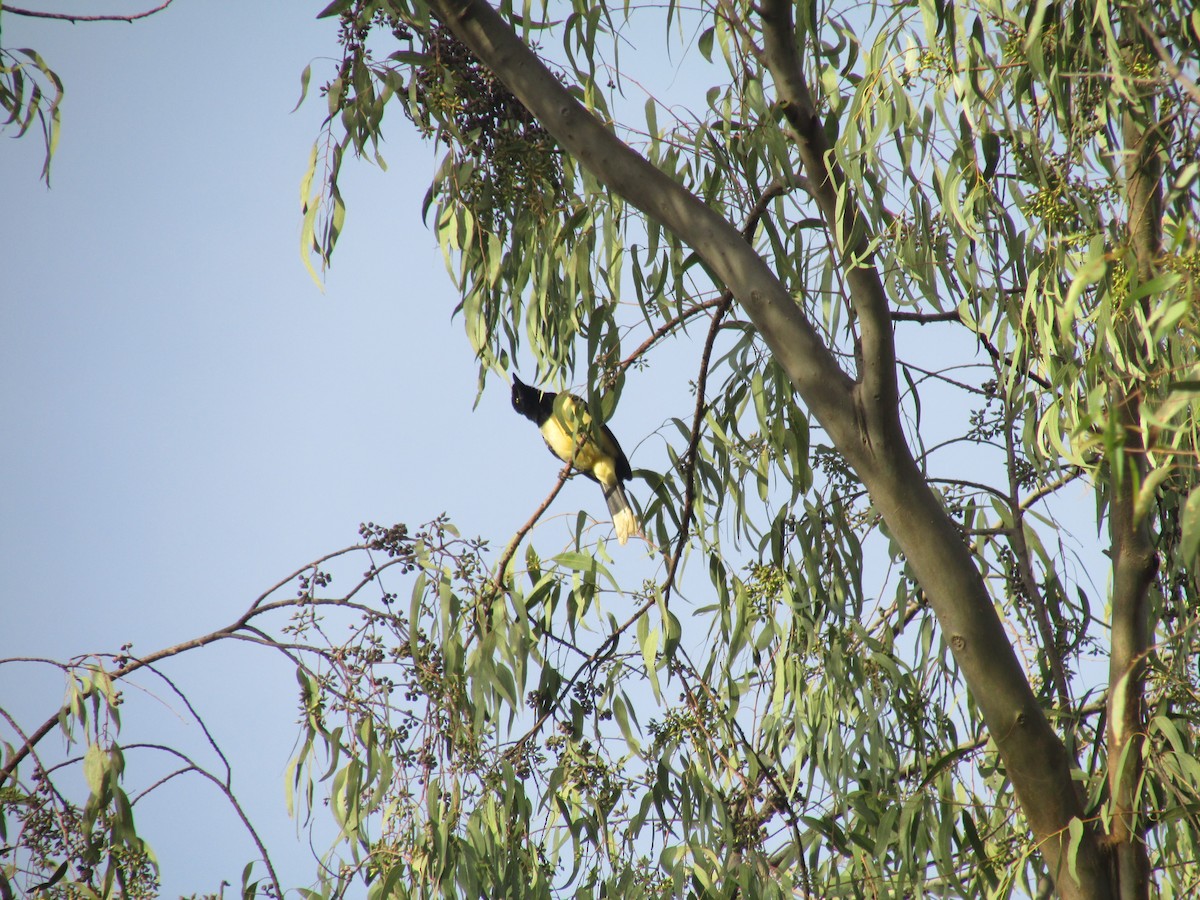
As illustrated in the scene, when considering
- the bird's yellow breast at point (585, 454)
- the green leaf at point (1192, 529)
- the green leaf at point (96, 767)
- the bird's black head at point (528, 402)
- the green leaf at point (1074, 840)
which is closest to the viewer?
the green leaf at point (1192, 529)

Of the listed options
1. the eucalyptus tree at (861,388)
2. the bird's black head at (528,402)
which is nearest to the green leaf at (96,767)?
the eucalyptus tree at (861,388)

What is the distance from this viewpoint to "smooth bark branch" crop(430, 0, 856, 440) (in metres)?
1.86

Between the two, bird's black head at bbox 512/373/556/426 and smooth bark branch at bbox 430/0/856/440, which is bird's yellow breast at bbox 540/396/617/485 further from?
smooth bark branch at bbox 430/0/856/440

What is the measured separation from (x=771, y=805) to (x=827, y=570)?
50 cm

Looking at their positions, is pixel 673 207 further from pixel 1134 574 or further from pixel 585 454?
pixel 585 454

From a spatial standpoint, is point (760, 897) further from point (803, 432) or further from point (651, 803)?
point (803, 432)

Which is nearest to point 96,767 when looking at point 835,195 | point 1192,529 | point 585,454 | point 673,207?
point 673,207

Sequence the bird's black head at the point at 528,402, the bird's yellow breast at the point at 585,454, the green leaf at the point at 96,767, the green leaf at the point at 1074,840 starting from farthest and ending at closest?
the bird's black head at the point at 528,402
the bird's yellow breast at the point at 585,454
the green leaf at the point at 96,767
the green leaf at the point at 1074,840

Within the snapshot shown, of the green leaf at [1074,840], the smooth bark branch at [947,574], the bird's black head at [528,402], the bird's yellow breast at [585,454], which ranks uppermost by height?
the bird's black head at [528,402]

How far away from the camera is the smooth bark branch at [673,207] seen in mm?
1861

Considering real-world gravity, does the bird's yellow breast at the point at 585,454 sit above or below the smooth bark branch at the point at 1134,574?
above

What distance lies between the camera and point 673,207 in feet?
6.37

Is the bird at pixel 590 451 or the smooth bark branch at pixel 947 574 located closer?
the smooth bark branch at pixel 947 574

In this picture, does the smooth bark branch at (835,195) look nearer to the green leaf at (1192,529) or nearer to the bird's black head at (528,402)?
the green leaf at (1192,529)
